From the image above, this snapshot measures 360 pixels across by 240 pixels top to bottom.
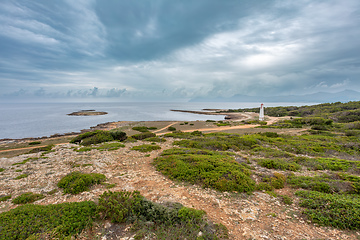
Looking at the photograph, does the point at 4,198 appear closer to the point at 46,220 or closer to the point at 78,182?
the point at 78,182

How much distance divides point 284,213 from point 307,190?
2.82 meters

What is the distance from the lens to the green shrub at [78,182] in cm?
766

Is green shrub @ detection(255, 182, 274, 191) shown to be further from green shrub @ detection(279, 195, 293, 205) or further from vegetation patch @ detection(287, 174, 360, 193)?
vegetation patch @ detection(287, 174, 360, 193)

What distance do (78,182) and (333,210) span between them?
1131 cm

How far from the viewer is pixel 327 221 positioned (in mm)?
5555

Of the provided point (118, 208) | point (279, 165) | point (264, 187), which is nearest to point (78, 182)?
point (118, 208)

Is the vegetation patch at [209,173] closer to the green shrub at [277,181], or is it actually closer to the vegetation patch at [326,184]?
the green shrub at [277,181]

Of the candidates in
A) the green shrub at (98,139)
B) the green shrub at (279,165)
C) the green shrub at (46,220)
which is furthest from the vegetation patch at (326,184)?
the green shrub at (98,139)

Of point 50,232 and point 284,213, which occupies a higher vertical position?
point 50,232

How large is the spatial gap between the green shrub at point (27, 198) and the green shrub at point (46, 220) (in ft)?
5.76

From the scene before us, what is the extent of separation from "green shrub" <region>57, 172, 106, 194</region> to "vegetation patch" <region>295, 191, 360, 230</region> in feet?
33.0

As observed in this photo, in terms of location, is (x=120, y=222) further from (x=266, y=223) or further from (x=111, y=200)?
(x=266, y=223)

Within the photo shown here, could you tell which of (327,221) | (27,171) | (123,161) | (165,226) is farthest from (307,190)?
(27,171)

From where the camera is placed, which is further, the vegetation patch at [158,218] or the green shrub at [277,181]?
the green shrub at [277,181]
